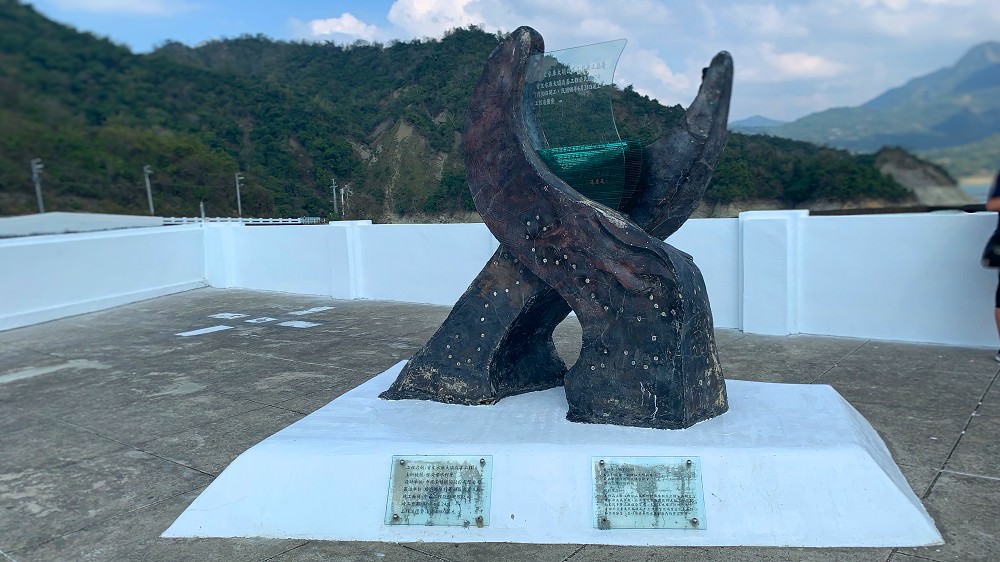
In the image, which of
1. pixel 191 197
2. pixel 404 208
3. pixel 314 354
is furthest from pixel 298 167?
pixel 314 354

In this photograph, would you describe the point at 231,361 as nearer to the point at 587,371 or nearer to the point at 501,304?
the point at 501,304

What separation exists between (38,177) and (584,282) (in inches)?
1029

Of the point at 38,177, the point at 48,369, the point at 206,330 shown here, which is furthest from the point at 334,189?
the point at 38,177

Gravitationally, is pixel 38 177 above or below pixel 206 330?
above

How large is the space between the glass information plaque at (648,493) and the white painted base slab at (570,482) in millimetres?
36

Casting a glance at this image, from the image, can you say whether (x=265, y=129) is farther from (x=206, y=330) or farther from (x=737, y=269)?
(x=737, y=269)

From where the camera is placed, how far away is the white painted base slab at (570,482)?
2.92 m

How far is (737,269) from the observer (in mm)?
7820

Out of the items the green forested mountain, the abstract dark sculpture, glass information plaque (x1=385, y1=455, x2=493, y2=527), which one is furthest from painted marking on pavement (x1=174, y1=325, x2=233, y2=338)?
glass information plaque (x1=385, y1=455, x2=493, y2=527)

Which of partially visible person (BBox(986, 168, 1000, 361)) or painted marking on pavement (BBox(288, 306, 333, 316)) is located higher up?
partially visible person (BBox(986, 168, 1000, 361))

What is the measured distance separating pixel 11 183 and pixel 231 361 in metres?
22.4

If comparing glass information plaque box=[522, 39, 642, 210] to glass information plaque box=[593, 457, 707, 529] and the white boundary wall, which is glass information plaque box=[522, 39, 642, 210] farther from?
the white boundary wall

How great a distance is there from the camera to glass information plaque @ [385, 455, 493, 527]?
3104 millimetres

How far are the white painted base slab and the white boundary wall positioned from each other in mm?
3813
